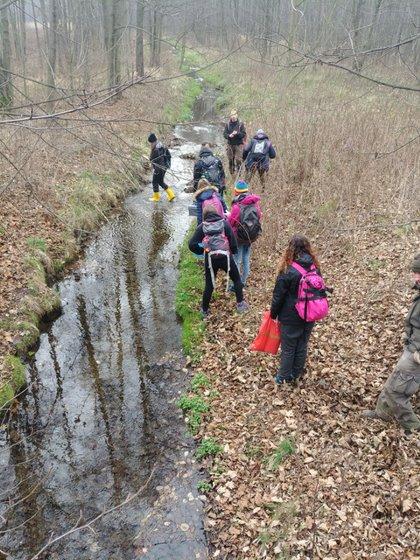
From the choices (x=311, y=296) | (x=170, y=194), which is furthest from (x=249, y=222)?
(x=170, y=194)

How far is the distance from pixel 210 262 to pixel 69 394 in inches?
119

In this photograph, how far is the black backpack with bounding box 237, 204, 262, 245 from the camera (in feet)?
23.5

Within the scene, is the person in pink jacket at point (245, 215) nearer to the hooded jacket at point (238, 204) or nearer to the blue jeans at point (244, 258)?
the hooded jacket at point (238, 204)

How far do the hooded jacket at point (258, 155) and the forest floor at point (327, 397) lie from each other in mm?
518

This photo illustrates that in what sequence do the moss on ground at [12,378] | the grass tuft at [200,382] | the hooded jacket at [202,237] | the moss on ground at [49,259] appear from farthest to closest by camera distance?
the moss on ground at [49,259]
the hooded jacket at [202,237]
the grass tuft at [200,382]
the moss on ground at [12,378]

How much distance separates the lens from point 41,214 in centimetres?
1058

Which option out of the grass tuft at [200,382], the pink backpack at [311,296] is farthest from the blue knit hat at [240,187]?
the grass tuft at [200,382]

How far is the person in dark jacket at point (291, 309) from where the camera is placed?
5148mm

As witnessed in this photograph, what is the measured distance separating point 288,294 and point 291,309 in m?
0.20

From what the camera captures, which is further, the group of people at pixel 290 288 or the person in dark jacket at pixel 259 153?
the person in dark jacket at pixel 259 153

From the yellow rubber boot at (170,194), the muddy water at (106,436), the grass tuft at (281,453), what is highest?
the grass tuft at (281,453)

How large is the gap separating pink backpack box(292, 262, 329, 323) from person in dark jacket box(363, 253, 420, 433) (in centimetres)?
95

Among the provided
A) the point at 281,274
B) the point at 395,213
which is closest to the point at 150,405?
the point at 281,274

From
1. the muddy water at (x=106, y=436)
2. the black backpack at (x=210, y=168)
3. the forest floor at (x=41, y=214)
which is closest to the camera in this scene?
the muddy water at (x=106, y=436)
